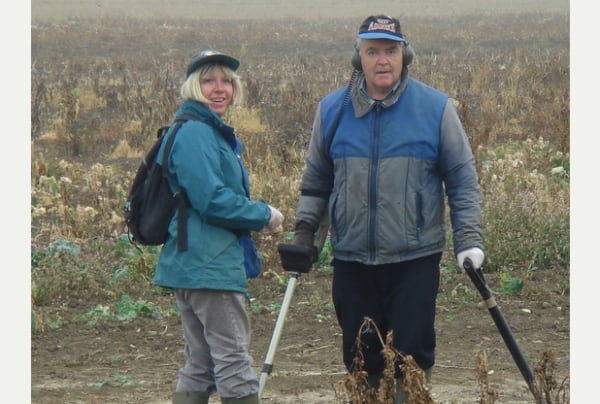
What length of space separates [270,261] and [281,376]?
6.91ft

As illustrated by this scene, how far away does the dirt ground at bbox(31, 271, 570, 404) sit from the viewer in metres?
6.09

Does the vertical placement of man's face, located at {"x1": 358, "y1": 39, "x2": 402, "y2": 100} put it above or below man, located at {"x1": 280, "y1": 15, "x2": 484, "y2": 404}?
above

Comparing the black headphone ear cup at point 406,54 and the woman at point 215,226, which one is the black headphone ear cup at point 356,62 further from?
the woman at point 215,226

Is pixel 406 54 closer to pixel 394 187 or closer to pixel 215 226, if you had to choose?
pixel 394 187

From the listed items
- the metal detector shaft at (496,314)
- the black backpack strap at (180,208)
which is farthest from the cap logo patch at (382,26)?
the metal detector shaft at (496,314)

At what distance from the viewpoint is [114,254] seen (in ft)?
28.2

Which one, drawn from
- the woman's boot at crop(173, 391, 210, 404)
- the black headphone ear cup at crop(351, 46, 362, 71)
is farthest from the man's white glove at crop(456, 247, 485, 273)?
the woman's boot at crop(173, 391, 210, 404)

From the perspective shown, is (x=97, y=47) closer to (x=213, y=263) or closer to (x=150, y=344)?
(x=150, y=344)

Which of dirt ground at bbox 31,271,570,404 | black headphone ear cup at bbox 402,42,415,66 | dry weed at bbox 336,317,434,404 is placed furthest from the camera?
dirt ground at bbox 31,271,570,404

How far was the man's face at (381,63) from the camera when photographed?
4.71m

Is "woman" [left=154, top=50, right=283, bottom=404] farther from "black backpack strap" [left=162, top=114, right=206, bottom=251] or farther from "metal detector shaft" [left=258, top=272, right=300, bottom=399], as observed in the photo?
"metal detector shaft" [left=258, top=272, right=300, bottom=399]

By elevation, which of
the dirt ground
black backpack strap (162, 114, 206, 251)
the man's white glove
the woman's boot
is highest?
black backpack strap (162, 114, 206, 251)

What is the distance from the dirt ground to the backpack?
57.2 inches

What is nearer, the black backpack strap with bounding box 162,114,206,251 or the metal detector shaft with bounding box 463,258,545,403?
the black backpack strap with bounding box 162,114,206,251
